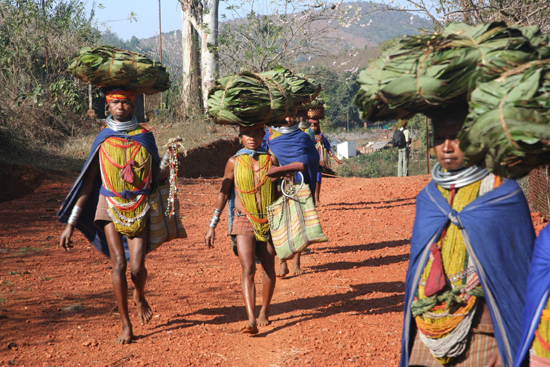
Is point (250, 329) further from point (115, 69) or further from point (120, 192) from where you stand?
point (115, 69)

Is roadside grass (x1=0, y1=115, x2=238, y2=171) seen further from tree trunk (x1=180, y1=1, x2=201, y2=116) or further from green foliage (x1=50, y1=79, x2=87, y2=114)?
green foliage (x1=50, y1=79, x2=87, y2=114)

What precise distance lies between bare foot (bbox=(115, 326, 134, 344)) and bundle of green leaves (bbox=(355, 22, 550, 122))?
3283 millimetres

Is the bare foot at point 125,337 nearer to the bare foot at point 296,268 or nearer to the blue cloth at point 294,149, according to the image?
the bare foot at point 296,268

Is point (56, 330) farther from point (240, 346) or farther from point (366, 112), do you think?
point (366, 112)

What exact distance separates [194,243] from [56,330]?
4.43 m

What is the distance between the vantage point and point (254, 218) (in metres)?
5.70

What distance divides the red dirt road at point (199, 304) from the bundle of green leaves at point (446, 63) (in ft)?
8.20

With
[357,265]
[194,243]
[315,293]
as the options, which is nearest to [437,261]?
[315,293]

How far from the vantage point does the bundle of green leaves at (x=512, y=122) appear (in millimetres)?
2396

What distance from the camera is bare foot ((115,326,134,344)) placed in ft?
17.6

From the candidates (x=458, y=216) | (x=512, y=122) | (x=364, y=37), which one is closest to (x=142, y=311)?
(x=458, y=216)

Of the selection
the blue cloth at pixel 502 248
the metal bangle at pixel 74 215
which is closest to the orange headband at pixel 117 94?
the metal bangle at pixel 74 215

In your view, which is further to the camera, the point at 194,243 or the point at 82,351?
the point at 194,243

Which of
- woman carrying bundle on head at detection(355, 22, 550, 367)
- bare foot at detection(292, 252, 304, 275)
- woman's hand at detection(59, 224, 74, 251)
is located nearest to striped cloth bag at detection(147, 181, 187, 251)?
woman's hand at detection(59, 224, 74, 251)
